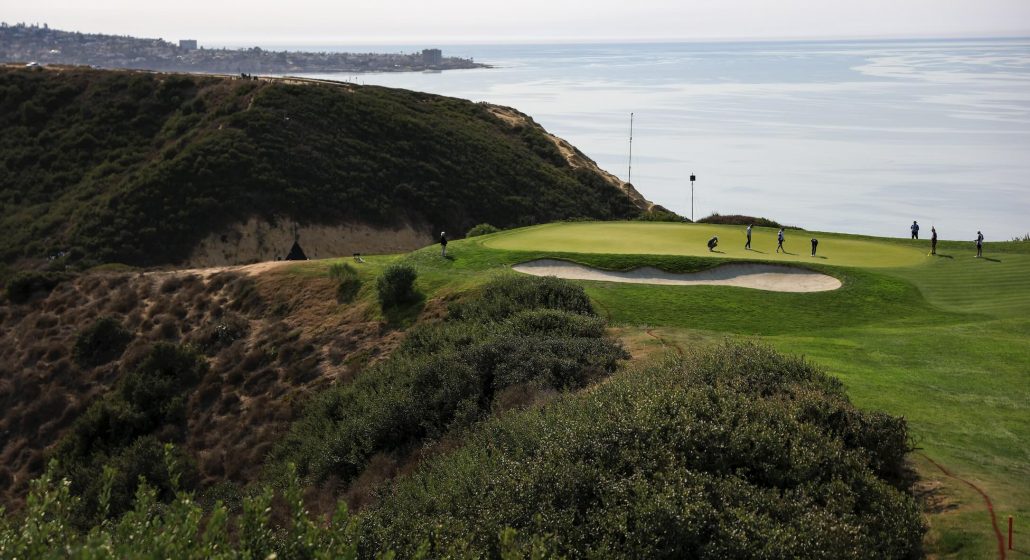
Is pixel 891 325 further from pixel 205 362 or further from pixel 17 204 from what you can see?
pixel 17 204

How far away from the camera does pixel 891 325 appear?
801 inches

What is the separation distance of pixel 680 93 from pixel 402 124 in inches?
5167

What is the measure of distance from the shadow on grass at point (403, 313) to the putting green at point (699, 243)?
16.8 ft

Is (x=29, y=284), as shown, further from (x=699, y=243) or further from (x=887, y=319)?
(x=887, y=319)

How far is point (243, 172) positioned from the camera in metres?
50.5

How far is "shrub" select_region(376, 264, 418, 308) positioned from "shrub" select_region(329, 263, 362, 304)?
5.42ft

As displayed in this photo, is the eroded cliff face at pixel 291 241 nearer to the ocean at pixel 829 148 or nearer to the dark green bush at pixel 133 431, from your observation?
the dark green bush at pixel 133 431

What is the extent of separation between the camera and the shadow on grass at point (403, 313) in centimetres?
2253

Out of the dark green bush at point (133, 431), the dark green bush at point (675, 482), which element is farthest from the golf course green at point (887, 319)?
the dark green bush at point (133, 431)

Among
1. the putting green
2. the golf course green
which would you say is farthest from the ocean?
the golf course green

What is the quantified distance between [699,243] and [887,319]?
827 cm

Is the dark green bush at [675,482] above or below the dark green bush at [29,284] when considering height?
below

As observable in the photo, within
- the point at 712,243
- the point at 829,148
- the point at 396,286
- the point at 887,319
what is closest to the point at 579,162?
the point at 712,243

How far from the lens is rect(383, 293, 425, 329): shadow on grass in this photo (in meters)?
22.5
